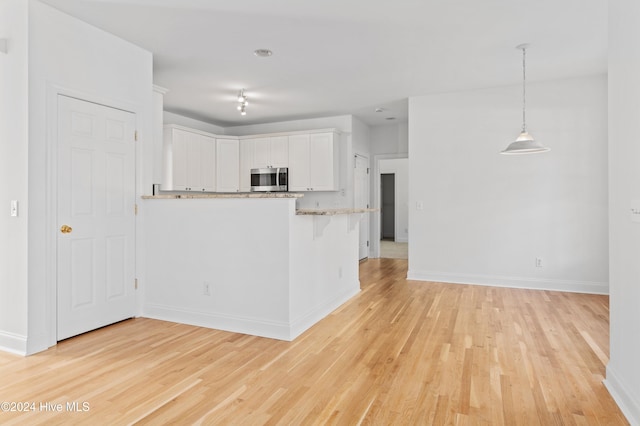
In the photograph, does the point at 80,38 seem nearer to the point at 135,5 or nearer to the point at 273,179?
the point at 135,5

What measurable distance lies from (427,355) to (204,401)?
1.56 meters

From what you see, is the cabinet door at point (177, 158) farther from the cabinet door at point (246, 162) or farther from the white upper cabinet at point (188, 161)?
the cabinet door at point (246, 162)

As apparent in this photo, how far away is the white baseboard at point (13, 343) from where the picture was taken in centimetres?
275

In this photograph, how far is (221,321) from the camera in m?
3.32

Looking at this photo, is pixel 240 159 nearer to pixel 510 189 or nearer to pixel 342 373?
pixel 510 189

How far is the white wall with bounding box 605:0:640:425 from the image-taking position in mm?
1902

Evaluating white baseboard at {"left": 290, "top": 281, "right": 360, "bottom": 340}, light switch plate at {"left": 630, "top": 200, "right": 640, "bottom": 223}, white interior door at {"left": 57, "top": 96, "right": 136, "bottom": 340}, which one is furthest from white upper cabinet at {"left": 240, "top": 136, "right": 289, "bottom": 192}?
light switch plate at {"left": 630, "top": 200, "right": 640, "bottom": 223}

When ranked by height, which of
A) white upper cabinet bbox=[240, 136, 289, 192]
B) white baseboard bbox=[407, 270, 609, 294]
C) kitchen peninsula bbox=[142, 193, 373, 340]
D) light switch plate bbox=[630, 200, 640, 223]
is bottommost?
white baseboard bbox=[407, 270, 609, 294]

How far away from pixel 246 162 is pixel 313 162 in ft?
4.40

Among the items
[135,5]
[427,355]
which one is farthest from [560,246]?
[135,5]

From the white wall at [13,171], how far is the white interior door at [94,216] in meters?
0.24

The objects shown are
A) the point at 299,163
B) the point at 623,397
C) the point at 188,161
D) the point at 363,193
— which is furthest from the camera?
the point at 363,193

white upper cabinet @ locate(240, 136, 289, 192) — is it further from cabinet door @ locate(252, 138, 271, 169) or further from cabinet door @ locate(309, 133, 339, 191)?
cabinet door @ locate(309, 133, 339, 191)

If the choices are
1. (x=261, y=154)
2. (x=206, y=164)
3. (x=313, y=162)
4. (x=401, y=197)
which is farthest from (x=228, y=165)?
(x=401, y=197)
